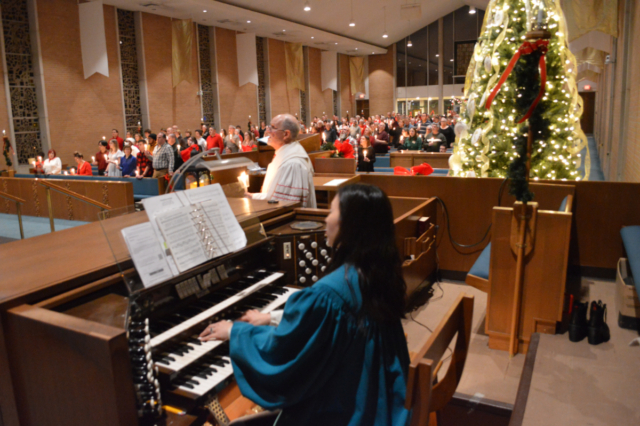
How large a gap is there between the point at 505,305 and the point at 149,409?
2.93 meters

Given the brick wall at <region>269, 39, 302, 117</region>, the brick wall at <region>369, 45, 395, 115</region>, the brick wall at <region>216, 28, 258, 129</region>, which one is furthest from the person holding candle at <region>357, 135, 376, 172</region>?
the brick wall at <region>369, 45, 395, 115</region>

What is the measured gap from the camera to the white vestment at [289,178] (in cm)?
385

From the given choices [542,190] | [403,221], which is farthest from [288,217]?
[542,190]

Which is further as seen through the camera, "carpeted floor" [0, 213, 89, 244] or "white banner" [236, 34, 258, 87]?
"white banner" [236, 34, 258, 87]

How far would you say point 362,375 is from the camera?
1627mm

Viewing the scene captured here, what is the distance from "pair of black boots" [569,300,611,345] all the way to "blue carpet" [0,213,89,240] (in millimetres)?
7347

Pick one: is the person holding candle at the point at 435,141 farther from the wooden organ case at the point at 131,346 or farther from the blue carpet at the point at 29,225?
the wooden organ case at the point at 131,346

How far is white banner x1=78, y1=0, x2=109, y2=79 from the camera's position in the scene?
44.5ft

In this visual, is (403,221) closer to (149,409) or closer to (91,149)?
(149,409)

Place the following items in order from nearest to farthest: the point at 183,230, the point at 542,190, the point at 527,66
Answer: the point at 183,230
the point at 527,66
the point at 542,190

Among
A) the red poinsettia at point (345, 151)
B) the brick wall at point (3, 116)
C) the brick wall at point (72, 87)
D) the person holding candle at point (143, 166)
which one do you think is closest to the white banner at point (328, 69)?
the brick wall at point (72, 87)

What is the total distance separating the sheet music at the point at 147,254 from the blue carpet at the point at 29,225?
21.8ft

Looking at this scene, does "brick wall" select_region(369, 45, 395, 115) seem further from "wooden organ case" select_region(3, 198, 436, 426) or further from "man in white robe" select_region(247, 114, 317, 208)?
"wooden organ case" select_region(3, 198, 436, 426)

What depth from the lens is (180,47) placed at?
54.9ft
